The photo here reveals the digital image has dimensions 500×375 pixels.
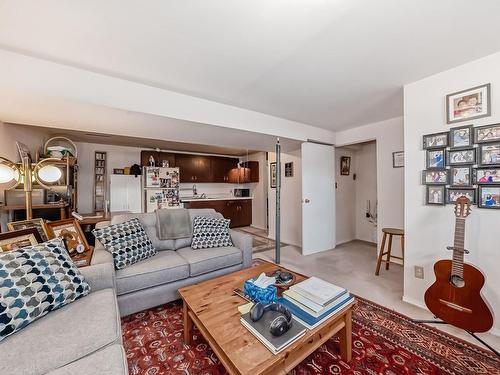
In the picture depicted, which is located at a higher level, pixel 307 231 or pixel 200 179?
pixel 200 179

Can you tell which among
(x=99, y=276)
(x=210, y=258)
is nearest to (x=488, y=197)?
(x=210, y=258)

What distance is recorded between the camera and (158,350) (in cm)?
151

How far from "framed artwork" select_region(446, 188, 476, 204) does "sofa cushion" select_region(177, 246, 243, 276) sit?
212cm

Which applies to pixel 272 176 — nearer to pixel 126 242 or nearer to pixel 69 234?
pixel 126 242

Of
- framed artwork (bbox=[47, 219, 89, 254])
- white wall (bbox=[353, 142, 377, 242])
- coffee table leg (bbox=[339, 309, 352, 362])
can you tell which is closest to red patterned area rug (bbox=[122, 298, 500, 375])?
coffee table leg (bbox=[339, 309, 352, 362])

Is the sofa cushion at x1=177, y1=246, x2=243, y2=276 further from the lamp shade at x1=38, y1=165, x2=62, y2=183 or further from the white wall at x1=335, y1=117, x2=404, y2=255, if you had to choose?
the white wall at x1=335, y1=117, x2=404, y2=255

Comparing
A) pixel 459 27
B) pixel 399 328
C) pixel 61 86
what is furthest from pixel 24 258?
pixel 459 27

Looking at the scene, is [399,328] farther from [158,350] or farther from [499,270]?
[158,350]

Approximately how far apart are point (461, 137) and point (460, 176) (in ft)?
1.11

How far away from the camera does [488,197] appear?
168 cm

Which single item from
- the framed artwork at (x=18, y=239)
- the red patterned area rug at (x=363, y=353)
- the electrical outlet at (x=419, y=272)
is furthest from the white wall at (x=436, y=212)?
the framed artwork at (x=18, y=239)

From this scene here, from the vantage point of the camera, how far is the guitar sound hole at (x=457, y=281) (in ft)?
5.27

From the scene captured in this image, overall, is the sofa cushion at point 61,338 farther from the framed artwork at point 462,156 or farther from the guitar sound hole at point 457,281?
the framed artwork at point 462,156

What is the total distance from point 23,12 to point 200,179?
180 inches
